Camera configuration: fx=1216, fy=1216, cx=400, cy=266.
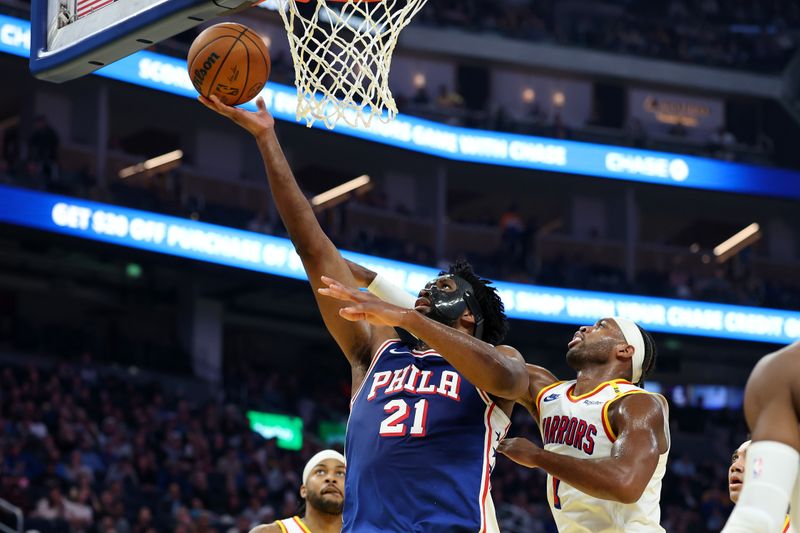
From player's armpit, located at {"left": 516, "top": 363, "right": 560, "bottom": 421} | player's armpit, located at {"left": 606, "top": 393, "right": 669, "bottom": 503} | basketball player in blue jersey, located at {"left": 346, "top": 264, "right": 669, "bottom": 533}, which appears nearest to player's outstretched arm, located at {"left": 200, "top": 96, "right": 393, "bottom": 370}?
basketball player in blue jersey, located at {"left": 346, "top": 264, "right": 669, "bottom": 533}

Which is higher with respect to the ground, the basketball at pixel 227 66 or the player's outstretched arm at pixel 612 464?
the basketball at pixel 227 66

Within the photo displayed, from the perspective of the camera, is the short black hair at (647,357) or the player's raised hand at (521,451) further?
the short black hair at (647,357)

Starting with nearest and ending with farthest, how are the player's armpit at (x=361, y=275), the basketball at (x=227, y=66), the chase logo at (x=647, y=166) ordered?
the basketball at (x=227, y=66), the player's armpit at (x=361, y=275), the chase logo at (x=647, y=166)

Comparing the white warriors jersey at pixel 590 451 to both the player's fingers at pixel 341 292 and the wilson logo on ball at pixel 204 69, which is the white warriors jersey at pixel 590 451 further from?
the wilson logo on ball at pixel 204 69

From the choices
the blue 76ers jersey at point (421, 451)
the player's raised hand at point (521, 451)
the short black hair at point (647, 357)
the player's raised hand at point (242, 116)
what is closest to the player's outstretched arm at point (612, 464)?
the player's raised hand at point (521, 451)

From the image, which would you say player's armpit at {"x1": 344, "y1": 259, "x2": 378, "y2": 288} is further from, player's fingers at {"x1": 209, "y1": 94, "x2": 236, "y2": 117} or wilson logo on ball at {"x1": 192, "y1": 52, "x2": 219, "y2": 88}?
wilson logo on ball at {"x1": 192, "y1": 52, "x2": 219, "y2": 88}

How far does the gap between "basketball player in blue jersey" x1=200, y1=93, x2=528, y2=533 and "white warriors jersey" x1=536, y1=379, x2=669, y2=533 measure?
20.4 inches

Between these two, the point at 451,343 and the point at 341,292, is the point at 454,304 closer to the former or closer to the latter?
the point at 451,343

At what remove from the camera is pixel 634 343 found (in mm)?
5164

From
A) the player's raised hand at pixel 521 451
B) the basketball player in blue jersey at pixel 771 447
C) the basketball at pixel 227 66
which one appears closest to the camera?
the basketball player in blue jersey at pixel 771 447

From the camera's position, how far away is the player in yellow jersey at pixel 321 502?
19.8 feet

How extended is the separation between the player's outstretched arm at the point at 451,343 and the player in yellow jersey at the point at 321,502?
2.05 metres

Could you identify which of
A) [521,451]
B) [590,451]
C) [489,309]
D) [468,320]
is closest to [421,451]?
[521,451]

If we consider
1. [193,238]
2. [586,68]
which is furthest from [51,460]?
[586,68]
